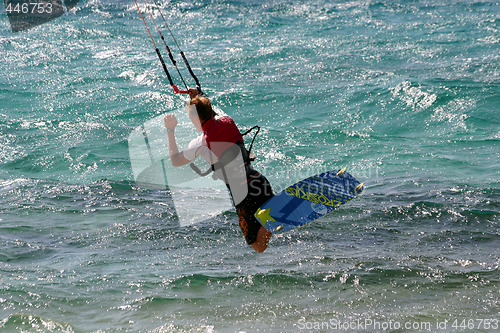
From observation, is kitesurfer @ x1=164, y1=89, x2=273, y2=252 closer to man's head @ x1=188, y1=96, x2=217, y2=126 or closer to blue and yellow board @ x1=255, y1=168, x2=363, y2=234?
man's head @ x1=188, y1=96, x2=217, y2=126

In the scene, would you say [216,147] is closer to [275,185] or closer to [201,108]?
[201,108]

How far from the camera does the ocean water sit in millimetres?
4723

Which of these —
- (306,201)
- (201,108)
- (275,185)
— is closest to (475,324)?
(306,201)

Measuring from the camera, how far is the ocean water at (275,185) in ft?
15.5

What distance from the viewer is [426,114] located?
575 inches

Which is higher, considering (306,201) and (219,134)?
(219,134)

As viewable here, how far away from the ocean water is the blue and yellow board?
543mm

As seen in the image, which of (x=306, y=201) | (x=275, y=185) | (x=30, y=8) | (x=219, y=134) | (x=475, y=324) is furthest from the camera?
(x=30, y=8)

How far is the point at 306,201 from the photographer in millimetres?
5887

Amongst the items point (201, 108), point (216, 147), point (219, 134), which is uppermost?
point (201, 108)

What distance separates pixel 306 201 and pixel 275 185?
4.17 metres

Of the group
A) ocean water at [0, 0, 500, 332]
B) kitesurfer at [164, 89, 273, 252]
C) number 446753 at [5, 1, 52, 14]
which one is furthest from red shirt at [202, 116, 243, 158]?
number 446753 at [5, 1, 52, 14]

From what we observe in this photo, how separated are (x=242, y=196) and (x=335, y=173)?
1.42 m

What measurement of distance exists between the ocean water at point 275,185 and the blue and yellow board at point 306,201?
1.78 ft
